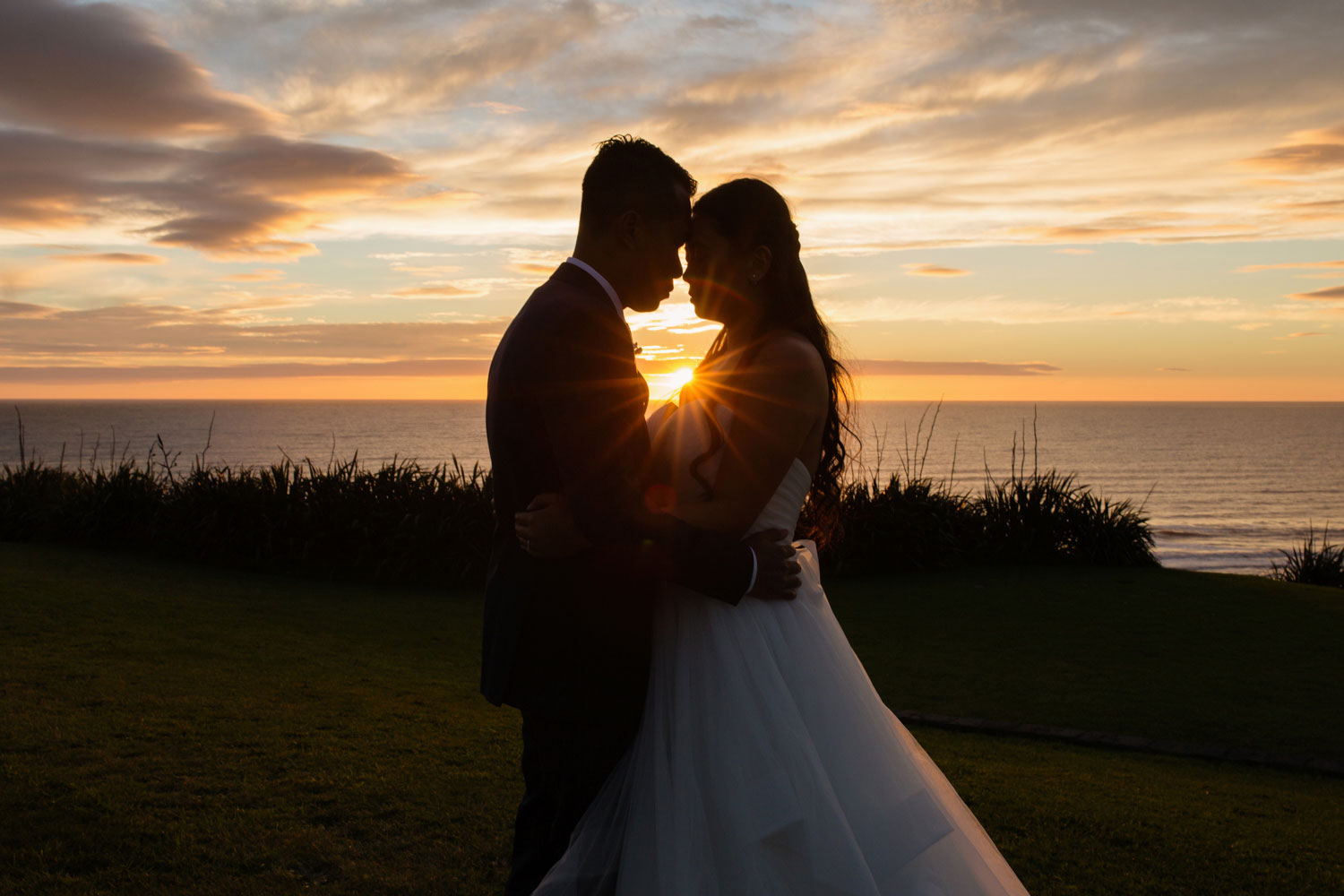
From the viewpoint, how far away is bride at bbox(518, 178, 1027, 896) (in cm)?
252

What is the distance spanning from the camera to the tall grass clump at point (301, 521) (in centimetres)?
1167

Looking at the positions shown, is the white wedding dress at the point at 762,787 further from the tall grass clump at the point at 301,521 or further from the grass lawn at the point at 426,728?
the tall grass clump at the point at 301,521

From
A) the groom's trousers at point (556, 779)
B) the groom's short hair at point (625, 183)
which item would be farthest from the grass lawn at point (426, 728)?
the groom's short hair at point (625, 183)

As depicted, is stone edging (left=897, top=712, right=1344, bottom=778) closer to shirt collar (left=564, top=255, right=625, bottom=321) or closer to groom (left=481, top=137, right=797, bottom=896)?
groom (left=481, top=137, right=797, bottom=896)

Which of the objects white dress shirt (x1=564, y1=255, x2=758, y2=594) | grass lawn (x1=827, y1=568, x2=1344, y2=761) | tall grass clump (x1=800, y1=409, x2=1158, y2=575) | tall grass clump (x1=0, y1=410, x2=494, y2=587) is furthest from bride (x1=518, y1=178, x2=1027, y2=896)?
tall grass clump (x1=800, y1=409, x2=1158, y2=575)

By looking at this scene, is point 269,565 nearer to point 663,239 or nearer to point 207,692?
point 207,692

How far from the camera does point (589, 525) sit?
243 cm

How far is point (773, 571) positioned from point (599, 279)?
0.97 metres

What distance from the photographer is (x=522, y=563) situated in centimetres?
262

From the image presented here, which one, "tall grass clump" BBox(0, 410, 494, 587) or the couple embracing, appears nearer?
the couple embracing

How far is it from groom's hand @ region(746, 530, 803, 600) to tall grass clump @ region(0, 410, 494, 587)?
8966mm

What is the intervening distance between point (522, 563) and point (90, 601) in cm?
812

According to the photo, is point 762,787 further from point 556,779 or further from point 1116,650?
point 1116,650

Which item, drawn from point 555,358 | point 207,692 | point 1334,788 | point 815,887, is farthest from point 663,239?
point 1334,788
